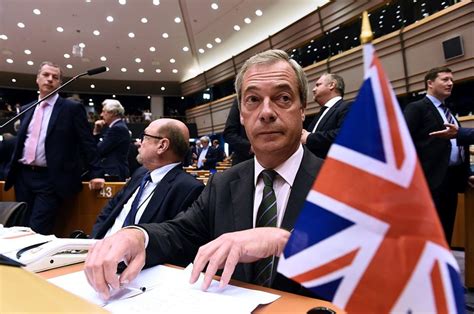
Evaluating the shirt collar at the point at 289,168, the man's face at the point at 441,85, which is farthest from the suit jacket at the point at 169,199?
the man's face at the point at 441,85

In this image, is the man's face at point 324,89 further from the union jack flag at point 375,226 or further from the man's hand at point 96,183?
the union jack flag at point 375,226

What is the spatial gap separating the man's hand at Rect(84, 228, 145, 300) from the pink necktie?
86.0 inches

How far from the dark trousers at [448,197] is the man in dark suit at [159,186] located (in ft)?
5.99

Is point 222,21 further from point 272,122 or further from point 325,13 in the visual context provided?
point 272,122

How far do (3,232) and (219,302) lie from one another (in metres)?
1.17

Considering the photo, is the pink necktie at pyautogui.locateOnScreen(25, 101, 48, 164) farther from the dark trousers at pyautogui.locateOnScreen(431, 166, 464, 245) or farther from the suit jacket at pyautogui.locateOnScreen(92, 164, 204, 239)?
the dark trousers at pyautogui.locateOnScreen(431, 166, 464, 245)

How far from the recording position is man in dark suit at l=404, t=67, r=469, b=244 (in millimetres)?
2602

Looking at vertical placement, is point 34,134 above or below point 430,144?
above

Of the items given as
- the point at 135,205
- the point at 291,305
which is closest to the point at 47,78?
the point at 135,205

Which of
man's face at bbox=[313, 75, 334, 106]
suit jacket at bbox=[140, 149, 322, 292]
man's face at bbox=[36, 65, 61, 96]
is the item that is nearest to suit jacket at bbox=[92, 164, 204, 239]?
suit jacket at bbox=[140, 149, 322, 292]

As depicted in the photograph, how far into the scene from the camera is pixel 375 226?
0.41m

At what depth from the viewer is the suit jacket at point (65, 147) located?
277 centimetres

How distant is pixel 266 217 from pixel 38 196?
2.35 m

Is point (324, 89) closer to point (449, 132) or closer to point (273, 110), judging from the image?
point (449, 132)
